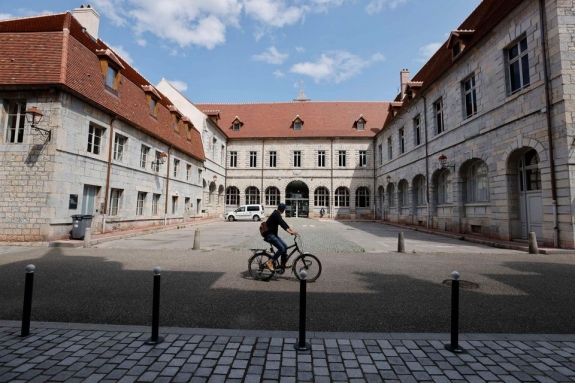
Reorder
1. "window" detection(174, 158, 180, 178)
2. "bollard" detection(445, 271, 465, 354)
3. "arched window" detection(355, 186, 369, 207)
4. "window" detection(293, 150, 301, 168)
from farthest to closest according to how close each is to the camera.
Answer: "window" detection(293, 150, 301, 168) → "arched window" detection(355, 186, 369, 207) → "window" detection(174, 158, 180, 178) → "bollard" detection(445, 271, 465, 354)

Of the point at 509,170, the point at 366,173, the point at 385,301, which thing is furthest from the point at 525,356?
the point at 366,173

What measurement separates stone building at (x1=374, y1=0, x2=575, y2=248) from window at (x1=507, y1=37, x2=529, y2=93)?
0.04 metres

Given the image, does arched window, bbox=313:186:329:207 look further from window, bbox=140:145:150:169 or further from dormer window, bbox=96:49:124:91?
dormer window, bbox=96:49:124:91

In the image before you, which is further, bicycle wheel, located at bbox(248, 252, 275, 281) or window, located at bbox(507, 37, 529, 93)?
window, located at bbox(507, 37, 529, 93)

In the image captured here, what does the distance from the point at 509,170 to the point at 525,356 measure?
1200 centimetres

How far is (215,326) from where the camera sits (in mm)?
4023

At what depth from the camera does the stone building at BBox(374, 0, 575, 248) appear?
412 inches

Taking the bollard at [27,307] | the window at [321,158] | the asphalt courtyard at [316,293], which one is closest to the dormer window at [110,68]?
the asphalt courtyard at [316,293]

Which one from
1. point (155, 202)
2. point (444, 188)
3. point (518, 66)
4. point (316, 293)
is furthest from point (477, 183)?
point (155, 202)

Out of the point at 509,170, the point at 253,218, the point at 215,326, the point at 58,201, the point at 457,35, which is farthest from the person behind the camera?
the point at 253,218

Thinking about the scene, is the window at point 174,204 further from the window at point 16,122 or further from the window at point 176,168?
the window at point 16,122

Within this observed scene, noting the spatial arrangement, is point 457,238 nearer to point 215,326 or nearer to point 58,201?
point 215,326

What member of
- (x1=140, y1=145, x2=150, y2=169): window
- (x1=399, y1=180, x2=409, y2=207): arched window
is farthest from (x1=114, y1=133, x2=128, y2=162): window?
(x1=399, y1=180, x2=409, y2=207): arched window

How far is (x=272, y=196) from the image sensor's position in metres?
36.8
